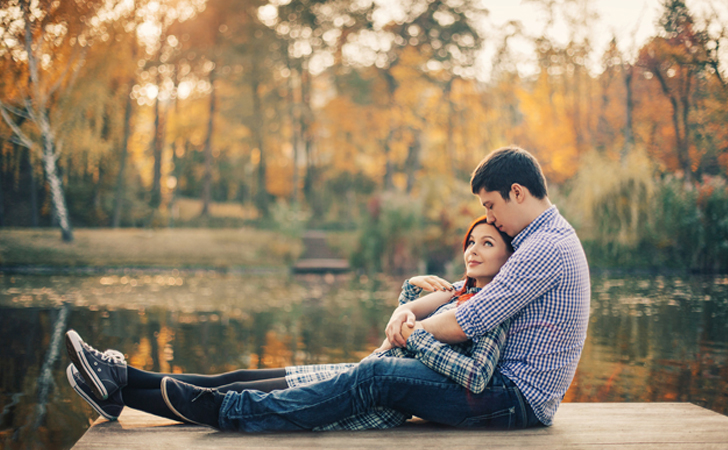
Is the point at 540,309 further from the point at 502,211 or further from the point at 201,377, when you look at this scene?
the point at 201,377

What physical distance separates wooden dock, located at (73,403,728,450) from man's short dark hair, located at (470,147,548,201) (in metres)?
0.64

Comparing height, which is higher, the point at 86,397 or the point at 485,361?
the point at 485,361

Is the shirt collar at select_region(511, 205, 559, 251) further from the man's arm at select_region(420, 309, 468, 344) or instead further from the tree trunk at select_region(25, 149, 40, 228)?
the tree trunk at select_region(25, 149, 40, 228)

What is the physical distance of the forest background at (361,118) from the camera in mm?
7258

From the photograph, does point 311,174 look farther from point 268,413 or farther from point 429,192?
point 268,413

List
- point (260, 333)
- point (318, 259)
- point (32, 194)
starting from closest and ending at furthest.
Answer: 1. point (260, 333)
2. point (32, 194)
3. point (318, 259)

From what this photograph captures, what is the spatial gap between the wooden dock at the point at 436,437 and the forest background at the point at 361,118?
5804 millimetres

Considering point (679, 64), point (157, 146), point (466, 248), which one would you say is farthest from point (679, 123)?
point (157, 146)

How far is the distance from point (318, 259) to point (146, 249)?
3142 millimetres

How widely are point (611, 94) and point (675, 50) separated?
2396 millimetres

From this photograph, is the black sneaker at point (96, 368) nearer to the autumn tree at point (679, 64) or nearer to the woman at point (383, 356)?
the woman at point (383, 356)

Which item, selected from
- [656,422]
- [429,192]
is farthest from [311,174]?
[656,422]

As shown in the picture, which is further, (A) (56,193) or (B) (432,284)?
(A) (56,193)

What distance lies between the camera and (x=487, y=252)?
5.05ft
